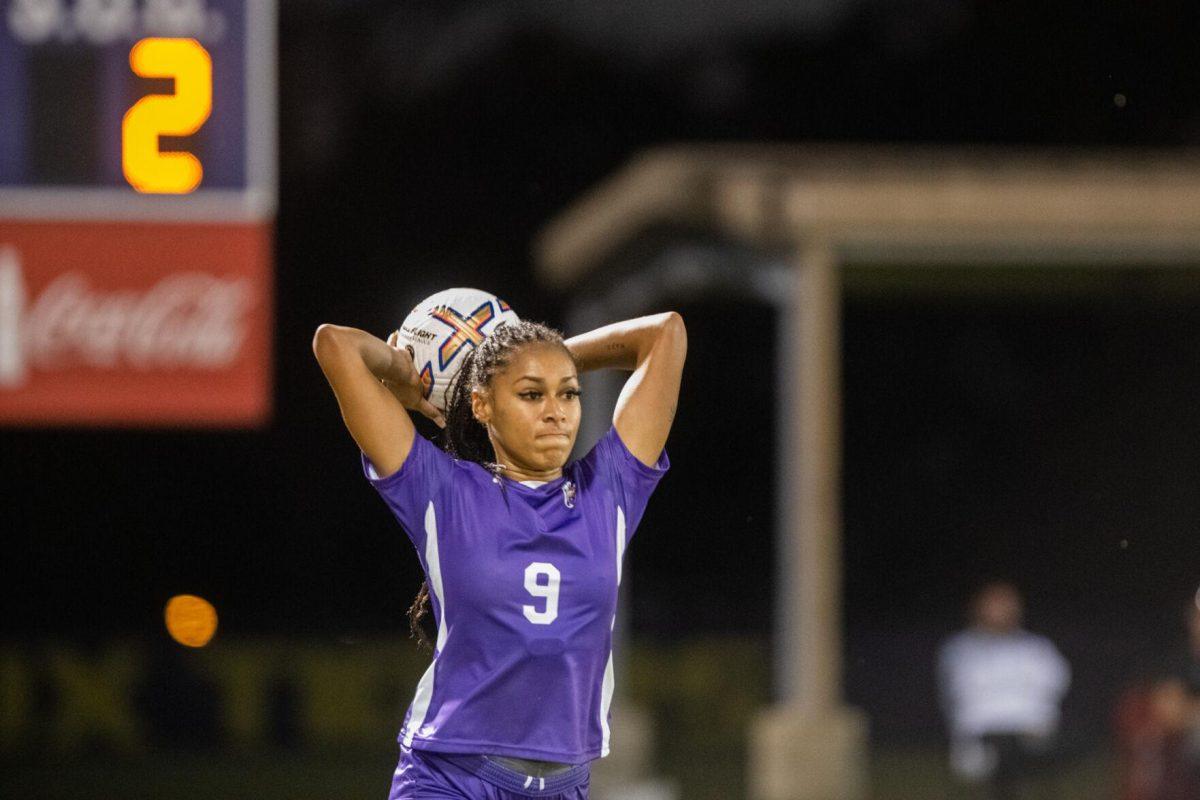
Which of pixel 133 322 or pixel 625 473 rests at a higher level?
Result: pixel 133 322

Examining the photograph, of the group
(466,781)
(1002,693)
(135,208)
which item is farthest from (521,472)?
(1002,693)

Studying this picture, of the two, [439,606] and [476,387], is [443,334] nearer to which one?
[476,387]

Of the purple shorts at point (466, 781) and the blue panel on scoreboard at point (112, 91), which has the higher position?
the blue panel on scoreboard at point (112, 91)

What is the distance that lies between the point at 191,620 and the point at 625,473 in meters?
16.9

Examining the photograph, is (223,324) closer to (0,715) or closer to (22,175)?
(22,175)

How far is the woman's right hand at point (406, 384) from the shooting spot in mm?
3393

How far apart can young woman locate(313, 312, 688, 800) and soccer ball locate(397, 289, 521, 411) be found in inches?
6.8

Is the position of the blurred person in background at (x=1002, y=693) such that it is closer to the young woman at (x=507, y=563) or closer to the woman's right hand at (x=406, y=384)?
the woman's right hand at (x=406, y=384)

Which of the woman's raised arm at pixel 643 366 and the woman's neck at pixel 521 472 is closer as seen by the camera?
the woman's neck at pixel 521 472

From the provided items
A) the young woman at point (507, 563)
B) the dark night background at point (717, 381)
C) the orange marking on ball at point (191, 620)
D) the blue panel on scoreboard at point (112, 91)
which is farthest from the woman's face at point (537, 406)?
the orange marking on ball at point (191, 620)

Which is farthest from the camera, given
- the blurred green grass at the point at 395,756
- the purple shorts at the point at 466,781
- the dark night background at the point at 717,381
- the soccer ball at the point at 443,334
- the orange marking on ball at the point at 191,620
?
the dark night background at the point at 717,381

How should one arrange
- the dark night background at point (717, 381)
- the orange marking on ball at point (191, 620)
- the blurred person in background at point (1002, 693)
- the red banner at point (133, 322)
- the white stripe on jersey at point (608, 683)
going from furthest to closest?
the dark night background at point (717, 381)
the orange marking on ball at point (191, 620)
the blurred person in background at point (1002, 693)
the red banner at point (133, 322)
the white stripe on jersey at point (608, 683)

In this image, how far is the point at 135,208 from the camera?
8859 mm

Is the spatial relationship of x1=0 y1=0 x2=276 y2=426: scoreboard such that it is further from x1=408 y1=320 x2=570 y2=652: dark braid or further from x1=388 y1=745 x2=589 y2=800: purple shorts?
x1=388 y1=745 x2=589 y2=800: purple shorts
